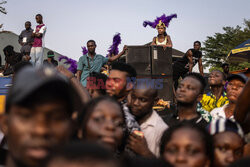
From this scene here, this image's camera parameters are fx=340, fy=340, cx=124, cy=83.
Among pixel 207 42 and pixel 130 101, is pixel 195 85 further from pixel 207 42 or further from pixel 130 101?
pixel 207 42

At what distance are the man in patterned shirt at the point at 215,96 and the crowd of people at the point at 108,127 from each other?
54.7 inches

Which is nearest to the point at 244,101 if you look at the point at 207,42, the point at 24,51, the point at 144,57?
the point at 144,57

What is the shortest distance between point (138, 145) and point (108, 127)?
83 centimetres

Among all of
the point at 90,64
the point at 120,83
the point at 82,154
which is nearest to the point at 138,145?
the point at 120,83

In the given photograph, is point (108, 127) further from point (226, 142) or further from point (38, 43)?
point (38, 43)

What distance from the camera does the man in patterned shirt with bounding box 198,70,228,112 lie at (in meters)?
5.68

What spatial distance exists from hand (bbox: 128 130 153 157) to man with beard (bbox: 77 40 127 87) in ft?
15.1

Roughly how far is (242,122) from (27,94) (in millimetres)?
2124

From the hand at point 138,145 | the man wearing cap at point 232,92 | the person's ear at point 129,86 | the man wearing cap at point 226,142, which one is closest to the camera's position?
the man wearing cap at point 226,142

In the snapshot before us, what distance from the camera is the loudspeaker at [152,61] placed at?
962 centimetres

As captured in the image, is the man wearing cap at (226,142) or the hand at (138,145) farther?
the hand at (138,145)

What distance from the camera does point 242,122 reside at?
115 inches

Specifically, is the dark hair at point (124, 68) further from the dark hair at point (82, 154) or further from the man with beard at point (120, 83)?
the dark hair at point (82, 154)

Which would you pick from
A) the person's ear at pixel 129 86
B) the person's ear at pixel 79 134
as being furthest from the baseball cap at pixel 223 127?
the person's ear at pixel 129 86
